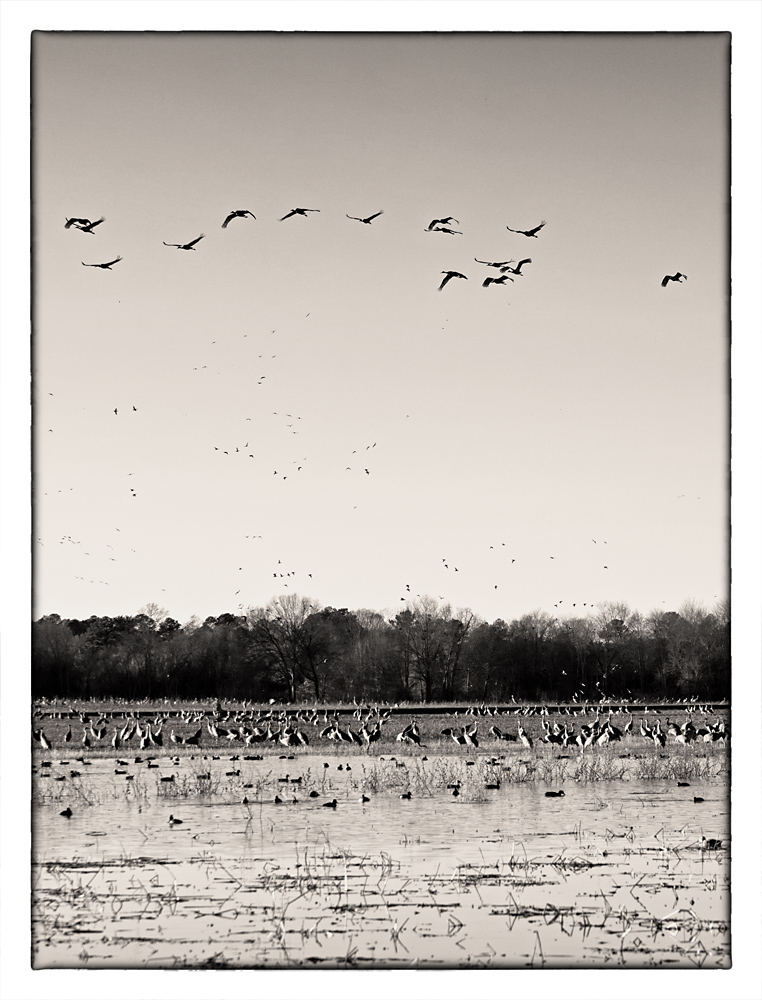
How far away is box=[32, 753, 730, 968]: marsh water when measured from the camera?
5207 millimetres

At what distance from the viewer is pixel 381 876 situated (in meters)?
6.43

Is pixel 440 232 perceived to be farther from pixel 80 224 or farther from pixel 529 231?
pixel 80 224

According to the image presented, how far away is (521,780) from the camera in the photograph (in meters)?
10.2

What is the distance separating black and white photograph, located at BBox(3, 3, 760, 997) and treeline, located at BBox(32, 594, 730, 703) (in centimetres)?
398

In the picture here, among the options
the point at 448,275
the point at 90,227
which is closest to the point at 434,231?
the point at 448,275

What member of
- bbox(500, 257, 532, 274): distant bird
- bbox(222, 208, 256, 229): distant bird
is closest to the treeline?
bbox(500, 257, 532, 274): distant bird

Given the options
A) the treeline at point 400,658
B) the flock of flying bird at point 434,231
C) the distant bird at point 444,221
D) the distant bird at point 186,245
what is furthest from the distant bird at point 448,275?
the treeline at point 400,658

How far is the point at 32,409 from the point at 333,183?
2618mm

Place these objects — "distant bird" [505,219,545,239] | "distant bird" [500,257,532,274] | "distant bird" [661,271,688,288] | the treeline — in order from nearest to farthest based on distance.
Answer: "distant bird" [661,271,688,288]
"distant bird" [505,219,545,239]
"distant bird" [500,257,532,274]
the treeline

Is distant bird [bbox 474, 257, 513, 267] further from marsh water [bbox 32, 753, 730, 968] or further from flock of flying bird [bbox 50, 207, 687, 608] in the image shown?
marsh water [bbox 32, 753, 730, 968]

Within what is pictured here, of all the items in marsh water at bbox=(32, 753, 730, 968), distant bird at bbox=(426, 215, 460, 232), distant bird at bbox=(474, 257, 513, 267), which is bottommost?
marsh water at bbox=(32, 753, 730, 968)

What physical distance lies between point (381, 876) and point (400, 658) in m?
16.1

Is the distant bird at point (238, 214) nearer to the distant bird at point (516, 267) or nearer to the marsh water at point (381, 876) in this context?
the distant bird at point (516, 267)
